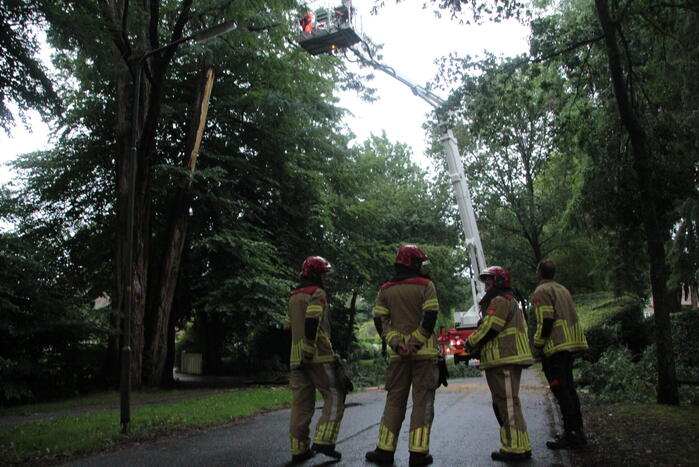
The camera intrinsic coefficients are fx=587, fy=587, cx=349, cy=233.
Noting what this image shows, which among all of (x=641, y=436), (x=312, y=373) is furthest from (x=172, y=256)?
(x=641, y=436)

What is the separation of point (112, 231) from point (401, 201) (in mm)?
15174

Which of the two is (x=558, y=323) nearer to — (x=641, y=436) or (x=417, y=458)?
(x=641, y=436)

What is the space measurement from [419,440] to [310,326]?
4.70 feet

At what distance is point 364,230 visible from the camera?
22766 millimetres

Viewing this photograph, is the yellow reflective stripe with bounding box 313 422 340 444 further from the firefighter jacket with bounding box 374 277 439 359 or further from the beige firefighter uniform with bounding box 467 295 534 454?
the beige firefighter uniform with bounding box 467 295 534 454

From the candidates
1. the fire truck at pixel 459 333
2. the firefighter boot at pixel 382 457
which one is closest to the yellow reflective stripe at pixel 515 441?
the firefighter boot at pixel 382 457

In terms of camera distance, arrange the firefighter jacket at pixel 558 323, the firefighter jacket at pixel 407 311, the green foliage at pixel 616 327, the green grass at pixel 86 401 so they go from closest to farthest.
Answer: the firefighter jacket at pixel 407 311 < the firefighter jacket at pixel 558 323 < the green grass at pixel 86 401 < the green foliage at pixel 616 327

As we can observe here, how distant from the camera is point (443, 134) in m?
15.6

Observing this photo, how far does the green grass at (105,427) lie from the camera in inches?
273

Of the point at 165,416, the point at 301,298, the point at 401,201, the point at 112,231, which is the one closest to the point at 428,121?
the point at 301,298

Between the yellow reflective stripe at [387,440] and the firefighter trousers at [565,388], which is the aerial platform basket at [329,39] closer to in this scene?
the firefighter trousers at [565,388]

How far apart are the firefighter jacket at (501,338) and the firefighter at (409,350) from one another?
1.79 ft

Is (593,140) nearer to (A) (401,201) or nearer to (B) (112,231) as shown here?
(B) (112,231)

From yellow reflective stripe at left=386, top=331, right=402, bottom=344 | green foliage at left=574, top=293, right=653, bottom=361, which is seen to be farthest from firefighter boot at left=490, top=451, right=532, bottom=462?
green foliage at left=574, top=293, right=653, bottom=361
